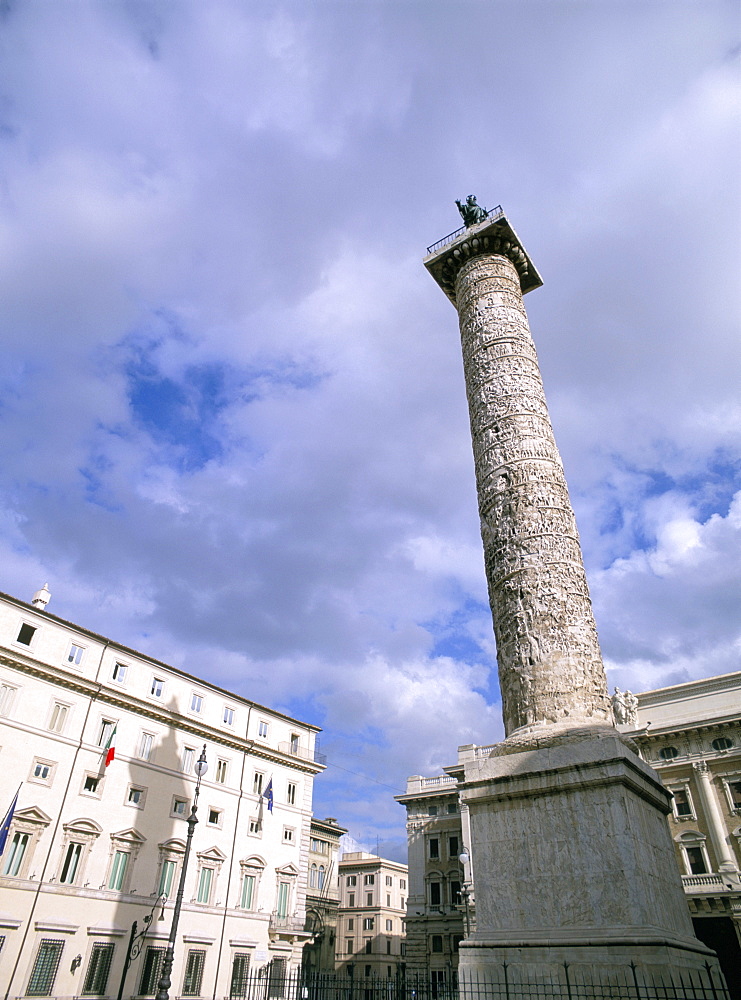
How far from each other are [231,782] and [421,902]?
12.8 m

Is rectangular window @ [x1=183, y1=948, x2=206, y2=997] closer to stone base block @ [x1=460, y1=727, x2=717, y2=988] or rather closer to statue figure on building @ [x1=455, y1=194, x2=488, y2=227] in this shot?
Answer: stone base block @ [x1=460, y1=727, x2=717, y2=988]

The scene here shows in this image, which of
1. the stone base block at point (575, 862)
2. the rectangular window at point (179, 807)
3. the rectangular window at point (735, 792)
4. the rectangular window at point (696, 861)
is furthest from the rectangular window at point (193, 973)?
the rectangular window at point (735, 792)

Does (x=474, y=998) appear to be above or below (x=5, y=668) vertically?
below

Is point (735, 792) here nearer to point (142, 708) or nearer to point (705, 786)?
point (705, 786)

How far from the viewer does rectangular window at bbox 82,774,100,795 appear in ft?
60.8

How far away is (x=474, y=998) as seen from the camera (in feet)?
20.4

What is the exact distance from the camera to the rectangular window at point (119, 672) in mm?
20609

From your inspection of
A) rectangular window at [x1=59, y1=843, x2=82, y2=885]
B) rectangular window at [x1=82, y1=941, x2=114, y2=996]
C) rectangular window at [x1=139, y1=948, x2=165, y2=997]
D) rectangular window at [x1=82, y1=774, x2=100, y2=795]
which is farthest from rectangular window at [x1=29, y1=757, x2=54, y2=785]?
rectangular window at [x1=139, y1=948, x2=165, y2=997]

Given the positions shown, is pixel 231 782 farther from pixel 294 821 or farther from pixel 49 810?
pixel 49 810

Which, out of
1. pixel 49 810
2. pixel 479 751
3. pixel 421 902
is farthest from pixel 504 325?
pixel 421 902

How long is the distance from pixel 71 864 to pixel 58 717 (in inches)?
152

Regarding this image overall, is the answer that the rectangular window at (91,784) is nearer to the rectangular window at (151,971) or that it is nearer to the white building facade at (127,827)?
the white building facade at (127,827)

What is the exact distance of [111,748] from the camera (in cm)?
1905

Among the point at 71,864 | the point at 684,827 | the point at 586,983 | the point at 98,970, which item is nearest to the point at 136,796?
the point at 71,864
